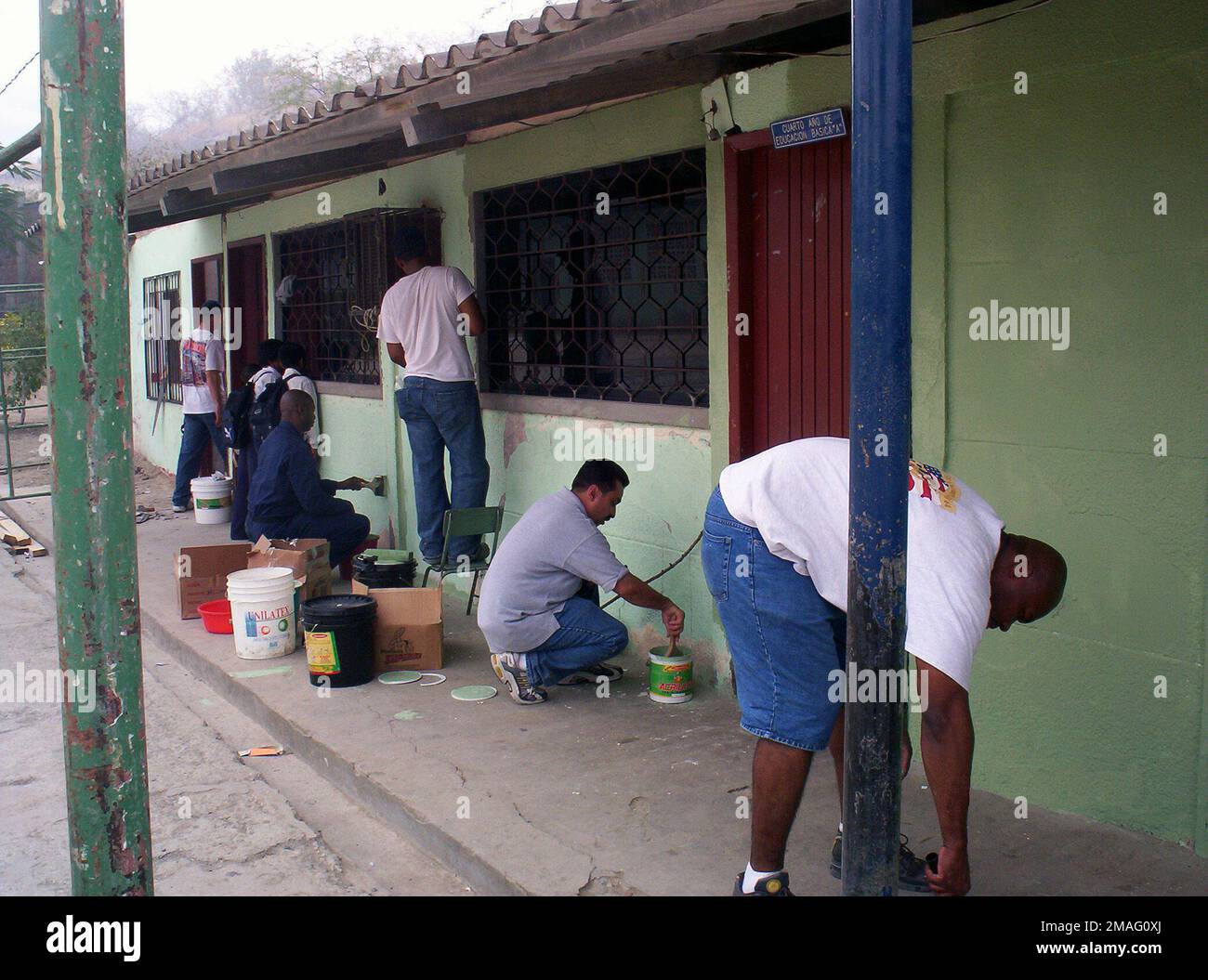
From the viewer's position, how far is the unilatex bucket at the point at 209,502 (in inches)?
412

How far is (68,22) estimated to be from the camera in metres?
2.27

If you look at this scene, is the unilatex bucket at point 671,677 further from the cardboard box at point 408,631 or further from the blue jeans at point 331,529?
the blue jeans at point 331,529

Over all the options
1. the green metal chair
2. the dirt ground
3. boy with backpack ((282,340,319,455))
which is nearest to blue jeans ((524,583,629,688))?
the green metal chair

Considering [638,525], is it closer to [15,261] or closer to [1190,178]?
[1190,178]

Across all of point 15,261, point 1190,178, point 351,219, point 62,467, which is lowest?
point 62,467

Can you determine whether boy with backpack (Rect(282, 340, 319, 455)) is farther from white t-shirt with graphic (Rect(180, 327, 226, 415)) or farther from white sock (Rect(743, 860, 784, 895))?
white sock (Rect(743, 860, 784, 895))

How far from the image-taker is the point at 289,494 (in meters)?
7.37

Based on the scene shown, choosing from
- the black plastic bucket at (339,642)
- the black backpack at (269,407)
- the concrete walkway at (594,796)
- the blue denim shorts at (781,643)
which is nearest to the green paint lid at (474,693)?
the concrete walkway at (594,796)

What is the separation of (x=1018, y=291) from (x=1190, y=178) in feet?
2.08

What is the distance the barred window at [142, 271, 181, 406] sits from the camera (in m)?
13.6

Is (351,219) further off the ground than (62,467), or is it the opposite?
(351,219)

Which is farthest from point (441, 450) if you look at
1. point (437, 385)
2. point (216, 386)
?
point (216, 386)

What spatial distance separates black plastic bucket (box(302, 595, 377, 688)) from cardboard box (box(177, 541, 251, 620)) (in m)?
1.69
